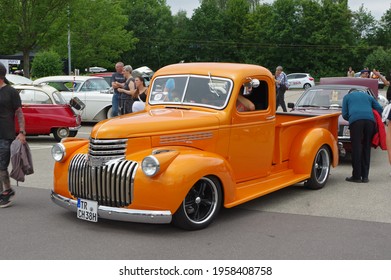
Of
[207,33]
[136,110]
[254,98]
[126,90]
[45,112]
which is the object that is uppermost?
[207,33]

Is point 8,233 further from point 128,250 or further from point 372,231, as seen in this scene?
point 372,231

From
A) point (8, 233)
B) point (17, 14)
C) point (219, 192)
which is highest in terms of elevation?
point (17, 14)

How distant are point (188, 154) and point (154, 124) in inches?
22.2

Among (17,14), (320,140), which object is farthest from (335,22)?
(320,140)

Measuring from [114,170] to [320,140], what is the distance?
3.81m

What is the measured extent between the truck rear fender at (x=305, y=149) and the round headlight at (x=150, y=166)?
3147 millimetres

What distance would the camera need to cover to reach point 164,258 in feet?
16.8

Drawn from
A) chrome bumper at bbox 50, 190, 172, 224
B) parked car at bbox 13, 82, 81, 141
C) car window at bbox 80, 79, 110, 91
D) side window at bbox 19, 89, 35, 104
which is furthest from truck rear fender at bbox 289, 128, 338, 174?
car window at bbox 80, 79, 110, 91

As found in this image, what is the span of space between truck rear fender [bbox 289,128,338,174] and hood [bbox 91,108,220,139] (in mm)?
1954

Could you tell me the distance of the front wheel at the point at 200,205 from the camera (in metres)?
5.92

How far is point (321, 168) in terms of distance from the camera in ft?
28.7

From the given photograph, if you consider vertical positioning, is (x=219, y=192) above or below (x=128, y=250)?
above

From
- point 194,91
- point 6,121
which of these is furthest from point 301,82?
point 6,121

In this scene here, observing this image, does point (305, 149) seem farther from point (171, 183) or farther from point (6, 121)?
point (6, 121)
